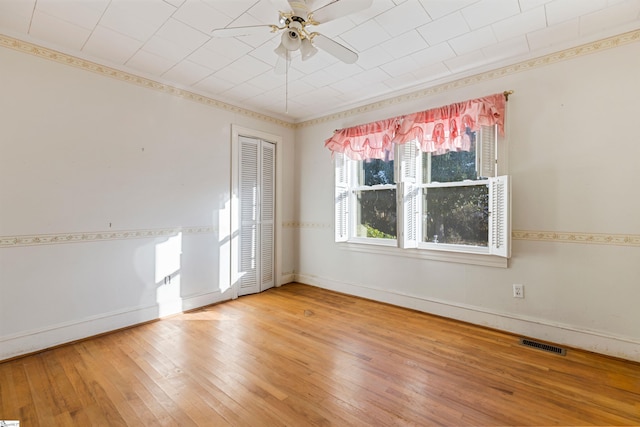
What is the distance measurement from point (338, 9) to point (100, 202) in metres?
2.75

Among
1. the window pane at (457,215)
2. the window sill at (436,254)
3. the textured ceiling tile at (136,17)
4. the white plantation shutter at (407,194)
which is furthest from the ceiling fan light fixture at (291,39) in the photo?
the window sill at (436,254)

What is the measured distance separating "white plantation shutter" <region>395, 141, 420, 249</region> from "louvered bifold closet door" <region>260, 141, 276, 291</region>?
6.39ft

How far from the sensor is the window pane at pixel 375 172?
3786 millimetres

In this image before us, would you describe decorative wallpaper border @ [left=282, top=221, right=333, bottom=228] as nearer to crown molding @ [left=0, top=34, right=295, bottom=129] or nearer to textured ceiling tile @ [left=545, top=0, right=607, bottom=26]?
crown molding @ [left=0, top=34, right=295, bottom=129]

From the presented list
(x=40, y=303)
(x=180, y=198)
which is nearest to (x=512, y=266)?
(x=180, y=198)

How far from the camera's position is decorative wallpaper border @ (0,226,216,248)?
7.86 feet

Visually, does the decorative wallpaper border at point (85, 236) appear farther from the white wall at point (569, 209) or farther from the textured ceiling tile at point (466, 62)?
the textured ceiling tile at point (466, 62)

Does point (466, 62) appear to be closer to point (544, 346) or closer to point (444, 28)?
point (444, 28)

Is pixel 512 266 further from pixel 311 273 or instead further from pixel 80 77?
pixel 80 77

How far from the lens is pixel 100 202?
9.28 ft

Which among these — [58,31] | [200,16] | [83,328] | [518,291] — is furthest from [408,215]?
[58,31]

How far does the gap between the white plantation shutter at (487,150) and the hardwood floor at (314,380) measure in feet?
5.22

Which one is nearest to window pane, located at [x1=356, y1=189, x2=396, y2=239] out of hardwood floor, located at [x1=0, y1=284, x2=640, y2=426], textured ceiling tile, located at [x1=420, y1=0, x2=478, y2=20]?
hardwood floor, located at [x1=0, y1=284, x2=640, y2=426]

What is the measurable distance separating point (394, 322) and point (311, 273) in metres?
1.77
